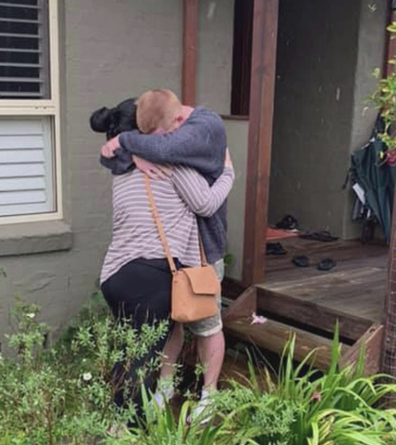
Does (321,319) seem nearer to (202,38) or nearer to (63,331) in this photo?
(63,331)

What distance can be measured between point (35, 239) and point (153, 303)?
1.40 m

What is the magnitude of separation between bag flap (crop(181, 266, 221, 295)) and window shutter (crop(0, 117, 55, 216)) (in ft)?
5.38

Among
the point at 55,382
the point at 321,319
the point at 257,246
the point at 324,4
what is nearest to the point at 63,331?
the point at 257,246

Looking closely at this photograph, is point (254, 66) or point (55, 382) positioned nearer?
point (55, 382)

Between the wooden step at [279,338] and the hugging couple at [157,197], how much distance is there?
0.78 meters

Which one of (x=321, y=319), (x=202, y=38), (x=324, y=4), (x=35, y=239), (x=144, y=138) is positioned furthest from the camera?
(x=324, y=4)

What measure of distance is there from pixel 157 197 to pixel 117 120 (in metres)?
0.55

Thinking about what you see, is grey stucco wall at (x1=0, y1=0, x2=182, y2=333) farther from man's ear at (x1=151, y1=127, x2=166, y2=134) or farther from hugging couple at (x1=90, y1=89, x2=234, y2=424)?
man's ear at (x1=151, y1=127, x2=166, y2=134)

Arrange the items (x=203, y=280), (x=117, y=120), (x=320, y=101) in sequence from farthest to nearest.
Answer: (x=320, y=101) → (x=117, y=120) → (x=203, y=280)

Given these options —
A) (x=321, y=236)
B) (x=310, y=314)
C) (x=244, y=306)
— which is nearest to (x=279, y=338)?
(x=310, y=314)

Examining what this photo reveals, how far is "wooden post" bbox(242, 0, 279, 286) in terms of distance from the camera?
4.50m

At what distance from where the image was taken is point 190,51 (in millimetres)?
5070

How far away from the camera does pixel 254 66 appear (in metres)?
4.57

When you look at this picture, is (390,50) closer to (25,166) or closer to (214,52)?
(214,52)
